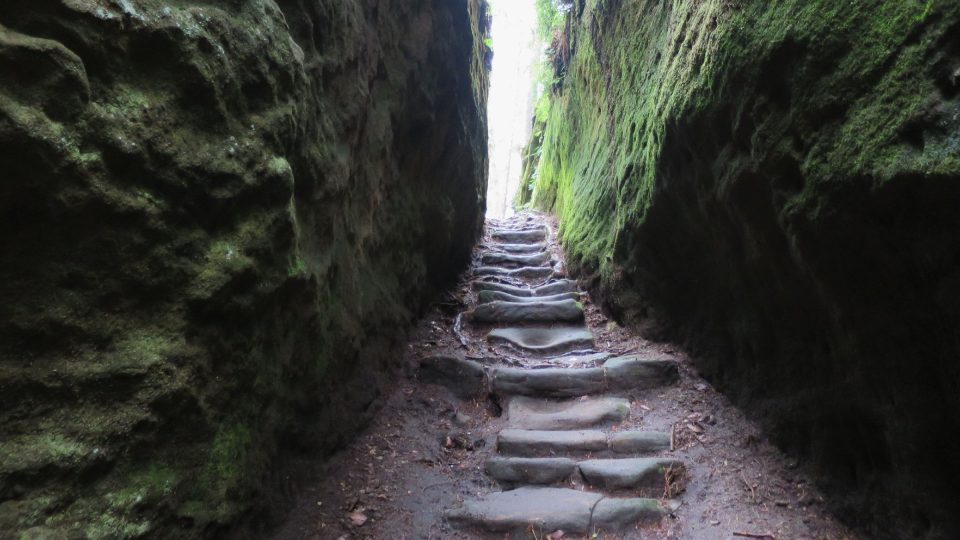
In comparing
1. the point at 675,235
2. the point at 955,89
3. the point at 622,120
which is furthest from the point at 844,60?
the point at 622,120

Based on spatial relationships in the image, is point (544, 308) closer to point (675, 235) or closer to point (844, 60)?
point (675, 235)

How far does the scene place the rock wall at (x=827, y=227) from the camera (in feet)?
7.59

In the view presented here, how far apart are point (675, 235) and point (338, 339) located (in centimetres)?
333

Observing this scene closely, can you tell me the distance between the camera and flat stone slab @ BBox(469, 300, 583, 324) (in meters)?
7.34

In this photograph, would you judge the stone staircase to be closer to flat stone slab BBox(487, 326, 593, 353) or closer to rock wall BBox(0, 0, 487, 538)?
flat stone slab BBox(487, 326, 593, 353)

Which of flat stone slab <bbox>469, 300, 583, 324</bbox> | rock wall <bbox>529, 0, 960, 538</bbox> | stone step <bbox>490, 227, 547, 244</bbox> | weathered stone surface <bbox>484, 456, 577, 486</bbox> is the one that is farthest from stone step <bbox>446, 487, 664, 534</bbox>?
stone step <bbox>490, 227, 547, 244</bbox>

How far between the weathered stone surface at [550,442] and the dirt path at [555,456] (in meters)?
0.01

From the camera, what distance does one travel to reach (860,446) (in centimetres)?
314

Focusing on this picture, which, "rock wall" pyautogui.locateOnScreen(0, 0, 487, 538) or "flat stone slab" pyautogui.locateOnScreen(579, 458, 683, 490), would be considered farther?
"flat stone slab" pyautogui.locateOnScreen(579, 458, 683, 490)

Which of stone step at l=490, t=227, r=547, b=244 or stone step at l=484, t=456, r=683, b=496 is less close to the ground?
stone step at l=490, t=227, r=547, b=244

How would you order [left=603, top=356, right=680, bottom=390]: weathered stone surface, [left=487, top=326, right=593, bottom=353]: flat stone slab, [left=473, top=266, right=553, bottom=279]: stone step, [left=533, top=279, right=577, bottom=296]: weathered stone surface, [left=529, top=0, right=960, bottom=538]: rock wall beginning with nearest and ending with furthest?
[left=529, top=0, right=960, bottom=538]: rock wall
[left=603, top=356, right=680, bottom=390]: weathered stone surface
[left=487, top=326, right=593, bottom=353]: flat stone slab
[left=533, top=279, right=577, bottom=296]: weathered stone surface
[left=473, top=266, right=553, bottom=279]: stone step

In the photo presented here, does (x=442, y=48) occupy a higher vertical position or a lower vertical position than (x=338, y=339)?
higher

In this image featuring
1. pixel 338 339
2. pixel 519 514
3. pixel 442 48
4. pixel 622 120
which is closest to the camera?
pixel 519 514

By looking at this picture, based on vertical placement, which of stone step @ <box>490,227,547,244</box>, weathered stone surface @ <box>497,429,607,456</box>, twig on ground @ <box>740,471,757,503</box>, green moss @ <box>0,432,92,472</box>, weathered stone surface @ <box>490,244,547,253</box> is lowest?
weathered stone surface @ <box>497,429,607,456</box>
